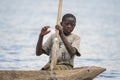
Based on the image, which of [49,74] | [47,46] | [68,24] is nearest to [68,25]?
[68,24]

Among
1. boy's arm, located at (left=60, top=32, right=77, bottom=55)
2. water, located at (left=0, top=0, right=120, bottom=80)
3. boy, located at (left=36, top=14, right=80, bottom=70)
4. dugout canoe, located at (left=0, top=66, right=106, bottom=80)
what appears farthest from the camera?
water, located at (left=0, top=0, right=120, bottom=80)

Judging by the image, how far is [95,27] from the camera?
60.9ft

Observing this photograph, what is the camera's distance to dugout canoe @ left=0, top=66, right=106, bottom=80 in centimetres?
726

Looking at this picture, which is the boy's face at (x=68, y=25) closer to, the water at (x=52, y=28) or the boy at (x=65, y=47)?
the boy at (x=65, y=47)

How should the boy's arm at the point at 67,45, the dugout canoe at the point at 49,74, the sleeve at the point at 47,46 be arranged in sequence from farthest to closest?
1. the sleeve at the point at 47,46
2. the boy's arm at the point at 67,45
3. the dugout canoe at the point at 49,74

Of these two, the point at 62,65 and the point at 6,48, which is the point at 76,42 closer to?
the point at 62,65

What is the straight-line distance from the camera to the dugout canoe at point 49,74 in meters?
7.26

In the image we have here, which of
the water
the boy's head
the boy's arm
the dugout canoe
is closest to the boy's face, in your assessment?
the boy's head

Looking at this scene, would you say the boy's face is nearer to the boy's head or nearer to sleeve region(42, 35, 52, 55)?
the boy's head

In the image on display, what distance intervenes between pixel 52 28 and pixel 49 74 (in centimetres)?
912

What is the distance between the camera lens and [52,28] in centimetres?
1656

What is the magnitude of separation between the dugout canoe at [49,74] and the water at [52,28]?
2639 millimetres

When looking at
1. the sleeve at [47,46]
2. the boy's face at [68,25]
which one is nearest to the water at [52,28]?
the sleeve at [47,46]

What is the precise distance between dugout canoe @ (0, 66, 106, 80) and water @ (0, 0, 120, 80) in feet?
8.66
